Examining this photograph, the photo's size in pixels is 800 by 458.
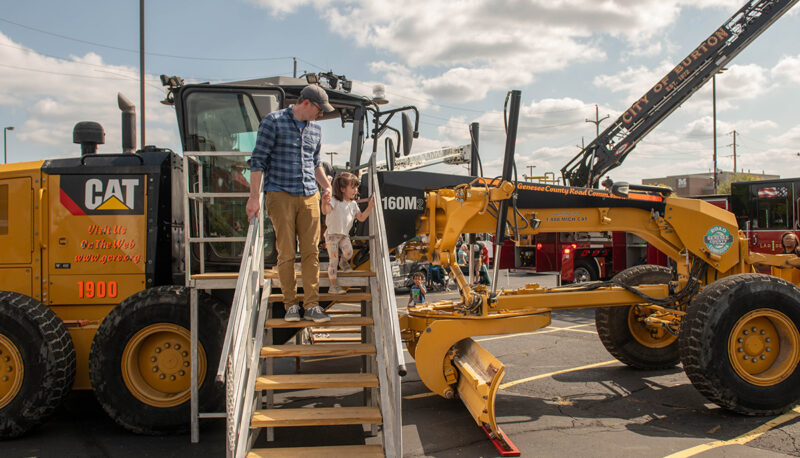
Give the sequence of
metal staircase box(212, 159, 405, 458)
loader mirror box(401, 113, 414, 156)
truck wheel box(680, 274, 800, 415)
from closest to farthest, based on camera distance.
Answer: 1. metal staircase box(212, 159, 405, 458)
2. truck wheel box(680, 274, 800, 415)
3. loader mirror box(401, 113, 414, 156)

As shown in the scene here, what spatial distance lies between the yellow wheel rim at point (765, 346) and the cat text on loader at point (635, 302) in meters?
0.01

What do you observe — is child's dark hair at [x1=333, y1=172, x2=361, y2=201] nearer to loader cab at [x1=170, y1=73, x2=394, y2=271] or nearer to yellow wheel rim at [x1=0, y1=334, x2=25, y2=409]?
loader cab at [x1=170, y1=73, x2=394, y2=271]

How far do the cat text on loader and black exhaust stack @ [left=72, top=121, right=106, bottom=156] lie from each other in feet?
11.5

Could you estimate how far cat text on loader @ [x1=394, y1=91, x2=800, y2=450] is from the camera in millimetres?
5434

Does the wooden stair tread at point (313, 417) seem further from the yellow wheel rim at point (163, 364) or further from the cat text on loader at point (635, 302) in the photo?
the yellow wheel rim at point (163, 364)

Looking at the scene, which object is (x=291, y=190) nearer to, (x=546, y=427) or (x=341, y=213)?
(x=341, y=213)

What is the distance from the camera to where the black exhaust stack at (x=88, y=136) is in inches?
255

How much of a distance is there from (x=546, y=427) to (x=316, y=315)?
2523 mm

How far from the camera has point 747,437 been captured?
198 inches

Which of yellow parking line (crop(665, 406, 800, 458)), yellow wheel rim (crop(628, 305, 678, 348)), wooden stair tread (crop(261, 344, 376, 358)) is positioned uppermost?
wooden stair tread (crop(261, 344, 376, 358))

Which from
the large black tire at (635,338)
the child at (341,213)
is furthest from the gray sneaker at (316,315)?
the large black tire at (635,338)

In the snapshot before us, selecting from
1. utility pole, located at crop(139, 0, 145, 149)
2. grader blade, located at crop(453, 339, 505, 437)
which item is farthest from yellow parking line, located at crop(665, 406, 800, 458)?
utility pole, located at crop(139, 0, 145, 149)

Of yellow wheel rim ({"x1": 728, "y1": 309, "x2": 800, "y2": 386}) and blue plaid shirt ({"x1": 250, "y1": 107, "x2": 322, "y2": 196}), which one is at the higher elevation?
blue plaid shirt ({"x1": 250, "y1": 107, "x2": 322, "y2": 196})

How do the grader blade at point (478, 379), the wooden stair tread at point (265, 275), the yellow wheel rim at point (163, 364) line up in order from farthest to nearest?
1. the yellow wheel rim at point (163, 364)
2. the wooden stair tread at point (265, 275)
3. the grader blade at point (478, 379)
